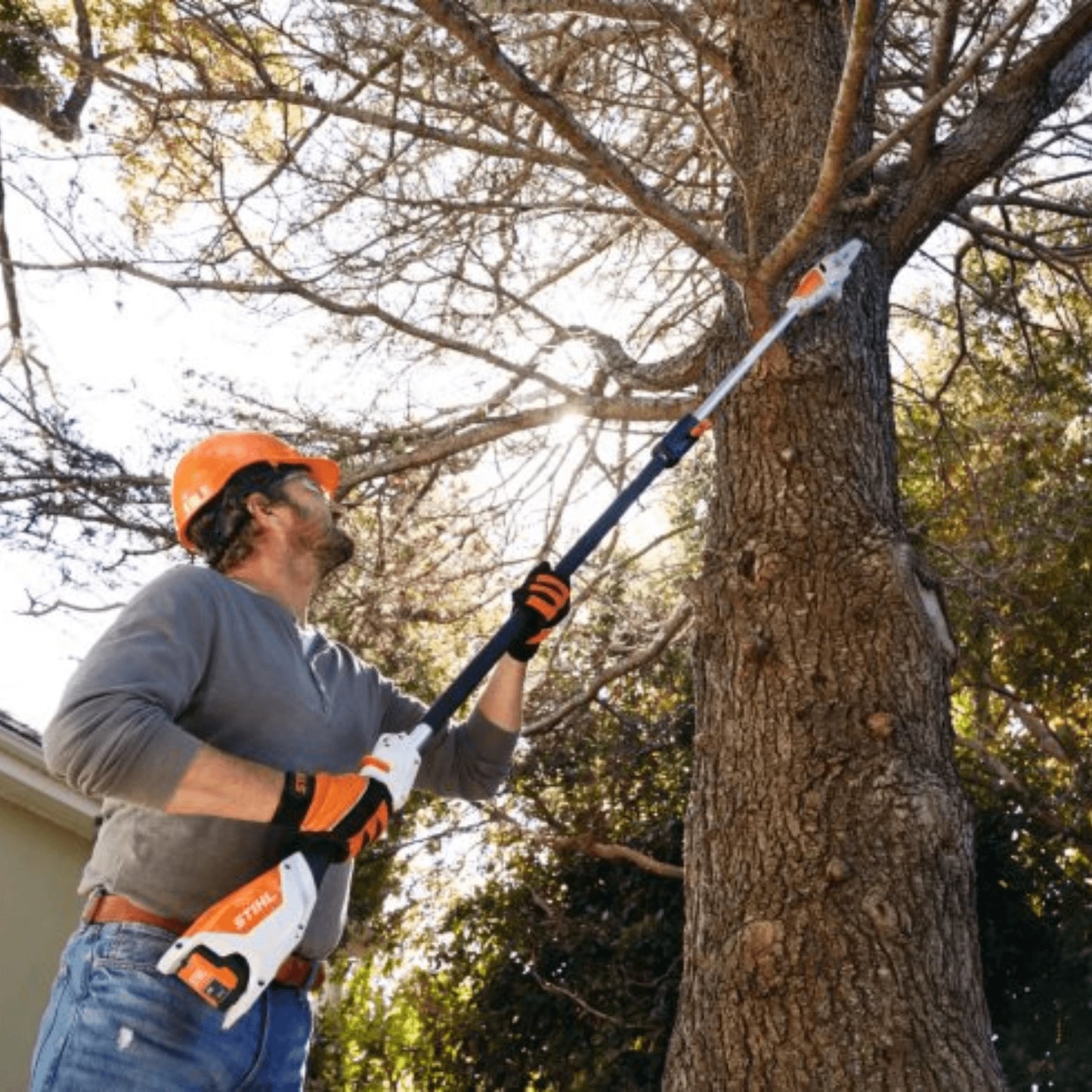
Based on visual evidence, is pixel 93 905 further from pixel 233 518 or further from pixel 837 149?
pixel 837 149

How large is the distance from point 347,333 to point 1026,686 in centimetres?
431

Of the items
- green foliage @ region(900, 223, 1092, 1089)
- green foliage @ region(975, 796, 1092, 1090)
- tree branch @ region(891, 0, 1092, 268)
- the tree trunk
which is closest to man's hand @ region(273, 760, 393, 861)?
the tree trunk

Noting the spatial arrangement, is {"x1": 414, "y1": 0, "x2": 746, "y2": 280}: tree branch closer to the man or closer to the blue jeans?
the man

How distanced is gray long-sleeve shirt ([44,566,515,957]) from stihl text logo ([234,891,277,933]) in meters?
0.16

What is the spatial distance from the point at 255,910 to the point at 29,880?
195 inches

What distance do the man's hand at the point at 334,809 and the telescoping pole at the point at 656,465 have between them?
22 centimetres

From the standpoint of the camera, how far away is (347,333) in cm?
586

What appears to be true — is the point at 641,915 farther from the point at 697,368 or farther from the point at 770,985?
the point at 770,985

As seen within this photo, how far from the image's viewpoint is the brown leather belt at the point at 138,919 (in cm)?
229

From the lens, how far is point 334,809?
232 cm

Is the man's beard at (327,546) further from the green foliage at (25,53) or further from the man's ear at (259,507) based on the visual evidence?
the green foliage at (25,53)

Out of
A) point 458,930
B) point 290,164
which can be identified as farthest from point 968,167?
point 458,930

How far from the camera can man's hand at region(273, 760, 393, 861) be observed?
228 cm

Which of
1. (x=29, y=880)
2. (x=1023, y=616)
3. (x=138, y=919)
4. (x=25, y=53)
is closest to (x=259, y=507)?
(x=138, y=919)
